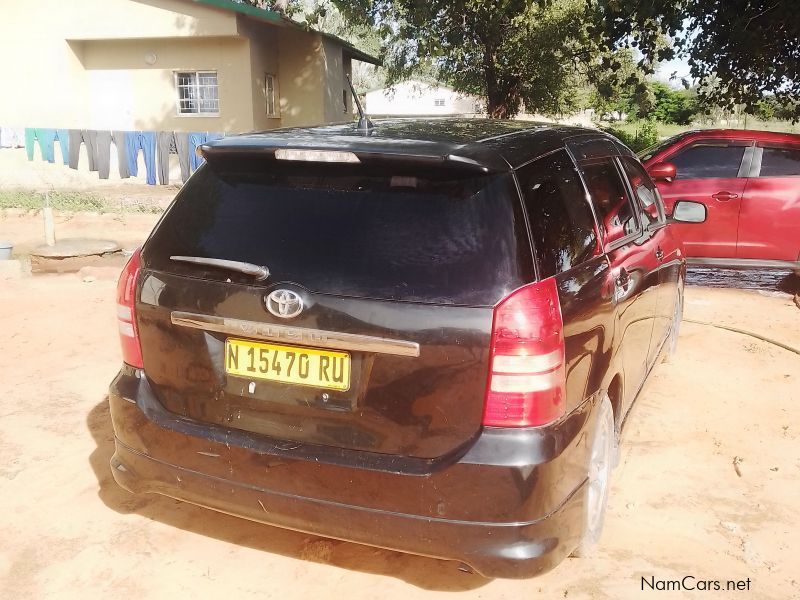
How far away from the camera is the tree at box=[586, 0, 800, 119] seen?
Answer: 11.9 metres

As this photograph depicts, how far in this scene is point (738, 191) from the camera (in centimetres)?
835

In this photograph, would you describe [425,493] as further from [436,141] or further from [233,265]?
[436,141]

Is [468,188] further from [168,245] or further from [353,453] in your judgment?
[168,245]

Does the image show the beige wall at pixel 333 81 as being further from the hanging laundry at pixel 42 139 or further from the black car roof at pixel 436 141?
the black car roof at pixel 436 141

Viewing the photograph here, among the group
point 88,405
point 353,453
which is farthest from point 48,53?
point 353,453

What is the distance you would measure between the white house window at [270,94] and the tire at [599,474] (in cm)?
1799

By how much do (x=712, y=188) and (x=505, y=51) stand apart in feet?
53.7

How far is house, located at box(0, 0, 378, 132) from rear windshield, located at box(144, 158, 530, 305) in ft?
52.9

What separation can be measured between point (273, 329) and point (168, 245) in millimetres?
649

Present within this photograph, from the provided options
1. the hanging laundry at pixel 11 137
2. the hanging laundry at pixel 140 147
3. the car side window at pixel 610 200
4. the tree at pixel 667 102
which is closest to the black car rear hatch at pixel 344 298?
the car side window at pixel 610 200

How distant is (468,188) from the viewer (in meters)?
2.52

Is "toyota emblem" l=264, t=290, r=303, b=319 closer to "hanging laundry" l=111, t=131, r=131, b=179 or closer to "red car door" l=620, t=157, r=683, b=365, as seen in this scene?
"red car door" l=620, t=157, r=683, b=365

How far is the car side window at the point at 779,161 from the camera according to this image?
834 cm

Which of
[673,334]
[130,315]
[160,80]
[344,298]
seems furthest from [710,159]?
[160,80]
